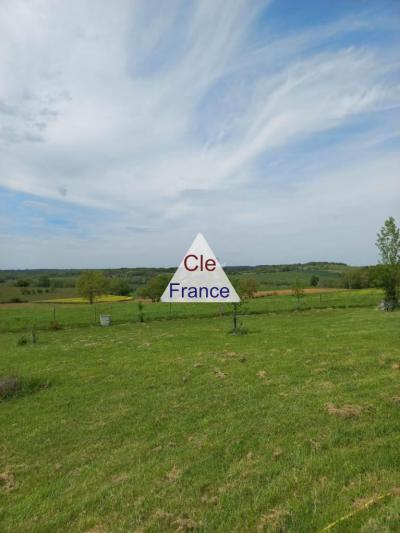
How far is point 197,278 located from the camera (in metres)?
13.9

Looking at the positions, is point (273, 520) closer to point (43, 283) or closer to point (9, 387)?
point (9, 387)

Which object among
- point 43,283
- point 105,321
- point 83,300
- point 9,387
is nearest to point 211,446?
point 9,387

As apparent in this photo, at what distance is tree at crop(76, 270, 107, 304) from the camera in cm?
5495

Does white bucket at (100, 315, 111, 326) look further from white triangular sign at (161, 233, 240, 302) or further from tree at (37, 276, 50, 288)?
tree at (37, 276, 50, 288)

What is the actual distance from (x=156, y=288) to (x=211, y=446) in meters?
47.7

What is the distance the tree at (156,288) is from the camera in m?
52.4

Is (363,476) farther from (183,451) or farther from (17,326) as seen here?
(17,326)

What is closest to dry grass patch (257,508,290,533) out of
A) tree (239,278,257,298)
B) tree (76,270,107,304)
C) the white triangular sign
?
the white triangular sign

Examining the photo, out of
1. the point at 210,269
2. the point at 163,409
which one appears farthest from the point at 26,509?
the point at 210,269

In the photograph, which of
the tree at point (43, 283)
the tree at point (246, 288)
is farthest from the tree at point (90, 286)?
the tree at point (43, 283)

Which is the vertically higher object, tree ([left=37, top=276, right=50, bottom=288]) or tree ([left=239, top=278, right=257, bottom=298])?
tree ([left=37, top=276, right=50, bottom=288])

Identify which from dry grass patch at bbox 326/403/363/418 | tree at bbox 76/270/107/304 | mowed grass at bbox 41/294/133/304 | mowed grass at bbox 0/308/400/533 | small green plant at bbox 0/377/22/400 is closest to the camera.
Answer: mowed grass at bbox 0/308/400/533

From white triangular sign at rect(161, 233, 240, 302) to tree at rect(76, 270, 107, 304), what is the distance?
4412 centimetres

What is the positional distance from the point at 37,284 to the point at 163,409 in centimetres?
7984
